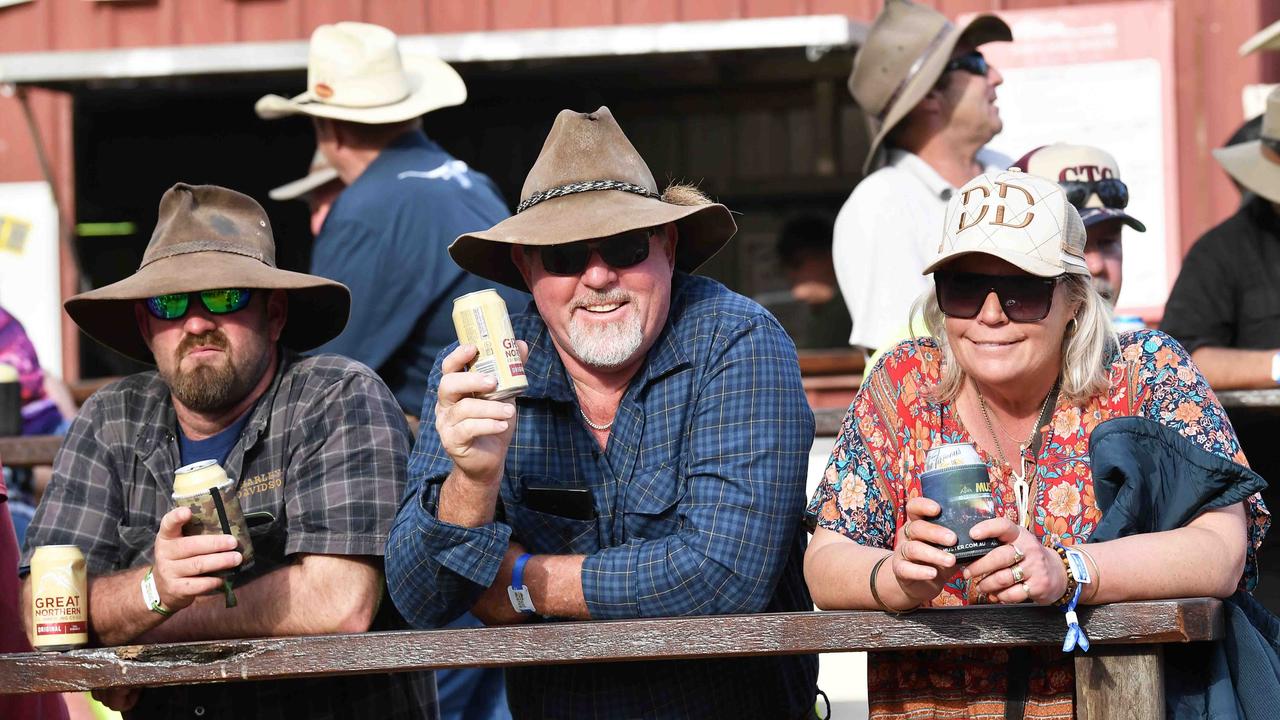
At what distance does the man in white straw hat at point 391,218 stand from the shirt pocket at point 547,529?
1.33m

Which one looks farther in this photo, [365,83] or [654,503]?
[365,83]

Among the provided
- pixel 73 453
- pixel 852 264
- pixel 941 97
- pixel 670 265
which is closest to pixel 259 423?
pixel 73 453

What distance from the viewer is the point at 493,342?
2734mm

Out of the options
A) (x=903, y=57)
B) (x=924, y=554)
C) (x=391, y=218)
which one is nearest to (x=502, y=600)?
(x=924, y=554)

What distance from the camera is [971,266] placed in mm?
2889

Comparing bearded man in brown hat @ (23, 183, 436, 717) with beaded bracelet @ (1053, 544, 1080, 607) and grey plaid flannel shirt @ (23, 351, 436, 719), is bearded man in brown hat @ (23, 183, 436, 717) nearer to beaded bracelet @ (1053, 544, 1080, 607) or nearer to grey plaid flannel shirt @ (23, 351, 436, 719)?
grey plaid flannel shirt @ (23, 351, 436, 719)

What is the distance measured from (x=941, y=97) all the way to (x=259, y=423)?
8.00 feet

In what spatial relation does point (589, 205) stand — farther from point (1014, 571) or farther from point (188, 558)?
point (1014, 571)

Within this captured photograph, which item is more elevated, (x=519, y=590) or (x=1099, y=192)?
(x=1099, y=192)

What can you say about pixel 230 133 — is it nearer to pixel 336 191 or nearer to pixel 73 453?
pixel 336 191

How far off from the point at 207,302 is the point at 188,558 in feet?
2.53

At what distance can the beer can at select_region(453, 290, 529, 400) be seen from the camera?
8.95ft

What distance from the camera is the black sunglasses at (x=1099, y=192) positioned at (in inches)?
164

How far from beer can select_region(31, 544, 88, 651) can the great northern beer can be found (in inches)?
67.5
